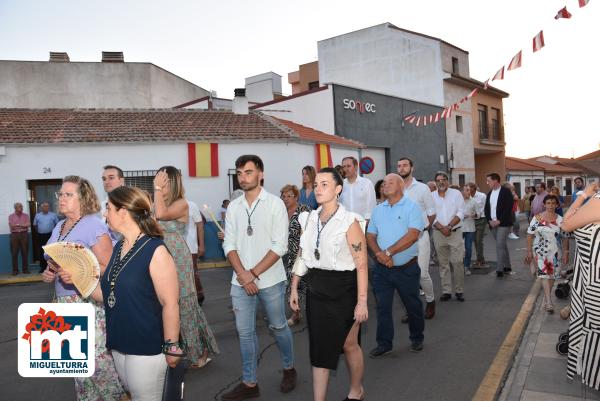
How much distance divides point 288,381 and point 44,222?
38.0 feet

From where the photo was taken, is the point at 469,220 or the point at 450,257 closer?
the point at 450,257

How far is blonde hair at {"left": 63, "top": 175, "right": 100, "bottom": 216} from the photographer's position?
3287mm

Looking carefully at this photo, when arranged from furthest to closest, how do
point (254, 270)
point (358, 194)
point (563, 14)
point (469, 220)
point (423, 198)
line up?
1. point (469, 220)
2. point (563, 14)
3. point (358, 194)
4. point (423, 198)
5. point (254, 270)

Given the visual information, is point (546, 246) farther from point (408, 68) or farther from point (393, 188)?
point (408, 68)

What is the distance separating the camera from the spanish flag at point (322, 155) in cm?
1750

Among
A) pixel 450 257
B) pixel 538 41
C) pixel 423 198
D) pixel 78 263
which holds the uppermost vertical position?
pixel 538 41

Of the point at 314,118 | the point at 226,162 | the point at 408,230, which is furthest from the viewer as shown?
the point at 314,118

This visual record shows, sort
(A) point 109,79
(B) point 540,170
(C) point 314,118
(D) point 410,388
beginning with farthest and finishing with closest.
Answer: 1. (B) point 540,170
2. (A) point 109,79
3. (C) point 314,118
4. (D) point 410,388

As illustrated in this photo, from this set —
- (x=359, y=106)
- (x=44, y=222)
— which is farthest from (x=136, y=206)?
(x=359, y=106)

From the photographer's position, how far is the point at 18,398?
4102 mm

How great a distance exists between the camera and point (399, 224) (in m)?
4.75

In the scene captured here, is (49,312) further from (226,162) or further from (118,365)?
(226,162)

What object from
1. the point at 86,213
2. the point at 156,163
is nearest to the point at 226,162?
the point at 156,163

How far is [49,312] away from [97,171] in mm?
12988
